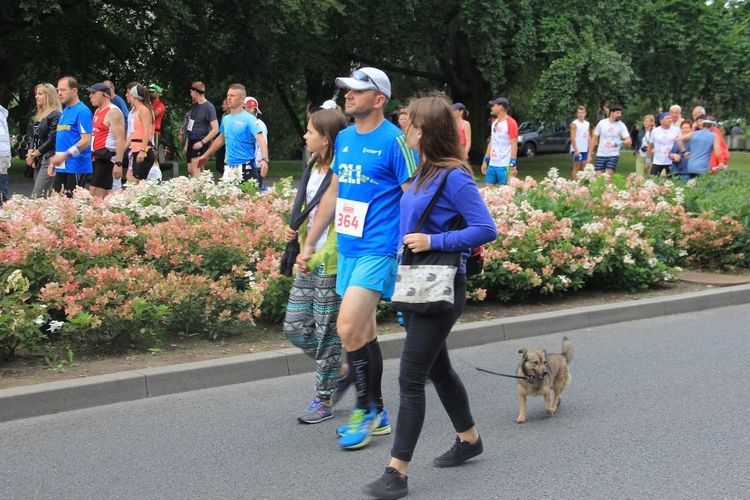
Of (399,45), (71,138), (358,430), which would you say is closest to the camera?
(358,430)

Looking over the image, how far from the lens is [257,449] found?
16.7 ft

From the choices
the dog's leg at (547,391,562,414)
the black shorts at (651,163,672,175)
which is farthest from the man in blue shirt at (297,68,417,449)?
the black shorts at (651,163,672,175)

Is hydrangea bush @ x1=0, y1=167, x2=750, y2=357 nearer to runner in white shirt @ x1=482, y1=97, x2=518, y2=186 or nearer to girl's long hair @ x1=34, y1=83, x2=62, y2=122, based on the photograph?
girl's long hair @ x1=34, y1=83, x2=62, y2=122

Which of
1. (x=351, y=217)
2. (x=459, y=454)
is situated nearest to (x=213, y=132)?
(x=351, y=217)

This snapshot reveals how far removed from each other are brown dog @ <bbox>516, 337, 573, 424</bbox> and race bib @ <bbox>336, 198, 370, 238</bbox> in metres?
1.33

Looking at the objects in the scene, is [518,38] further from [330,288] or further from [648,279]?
[330,288]

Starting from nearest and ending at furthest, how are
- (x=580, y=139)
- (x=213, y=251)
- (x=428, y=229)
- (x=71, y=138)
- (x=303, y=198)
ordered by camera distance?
(x=428, y=229), (x=303, y=198), (x=213, y=251), (x=71, y=138), (x=580, y=139)

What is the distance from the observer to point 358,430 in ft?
16.7

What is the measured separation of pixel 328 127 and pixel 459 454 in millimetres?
2049

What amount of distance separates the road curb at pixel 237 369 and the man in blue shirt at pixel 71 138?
4.61 m

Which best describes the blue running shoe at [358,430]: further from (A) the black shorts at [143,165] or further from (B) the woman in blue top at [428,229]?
(A) the black shorts at [143,165]

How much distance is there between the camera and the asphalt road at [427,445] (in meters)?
4.47

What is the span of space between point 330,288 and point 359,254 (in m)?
0.58

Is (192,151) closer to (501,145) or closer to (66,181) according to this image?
(66,181)
